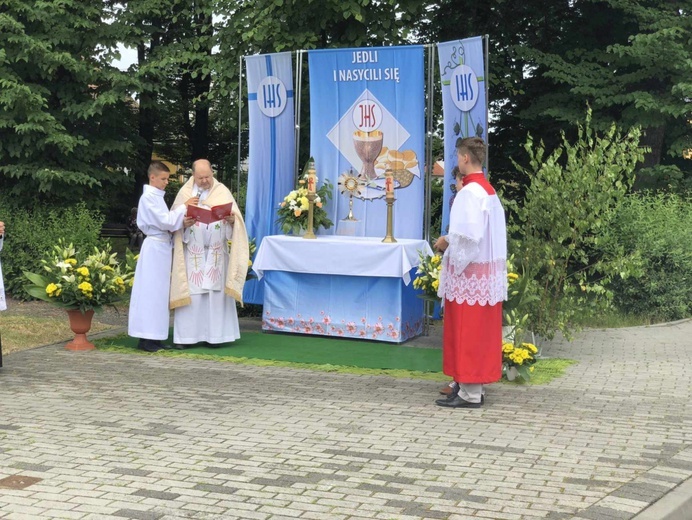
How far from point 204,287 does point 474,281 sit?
3748 millimetres

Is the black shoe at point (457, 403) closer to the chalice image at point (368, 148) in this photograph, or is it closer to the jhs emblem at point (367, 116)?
the chalice image at point (368, 148)

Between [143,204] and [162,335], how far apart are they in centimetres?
137

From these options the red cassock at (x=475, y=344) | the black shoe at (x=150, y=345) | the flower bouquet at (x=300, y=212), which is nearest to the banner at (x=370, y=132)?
the flower bouquet at (x=300, y=212)

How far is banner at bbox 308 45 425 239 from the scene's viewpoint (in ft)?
39.1

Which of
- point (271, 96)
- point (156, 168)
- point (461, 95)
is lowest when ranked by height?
point (156, 168)

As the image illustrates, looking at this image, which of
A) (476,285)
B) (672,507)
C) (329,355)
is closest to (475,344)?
(476,285)

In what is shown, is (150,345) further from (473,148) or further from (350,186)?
(473,148)

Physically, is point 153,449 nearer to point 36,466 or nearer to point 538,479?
point 36,466

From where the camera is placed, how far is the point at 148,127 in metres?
20.0

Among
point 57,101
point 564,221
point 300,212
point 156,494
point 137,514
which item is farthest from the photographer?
point 57,101

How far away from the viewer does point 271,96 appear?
42.3ft

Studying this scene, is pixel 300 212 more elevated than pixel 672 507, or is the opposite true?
pixel 300 212

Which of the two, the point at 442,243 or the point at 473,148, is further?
the point at 442,243

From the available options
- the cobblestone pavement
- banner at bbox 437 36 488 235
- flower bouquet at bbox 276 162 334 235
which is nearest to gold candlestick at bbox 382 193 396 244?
banner at bbox 437 36 488 235
